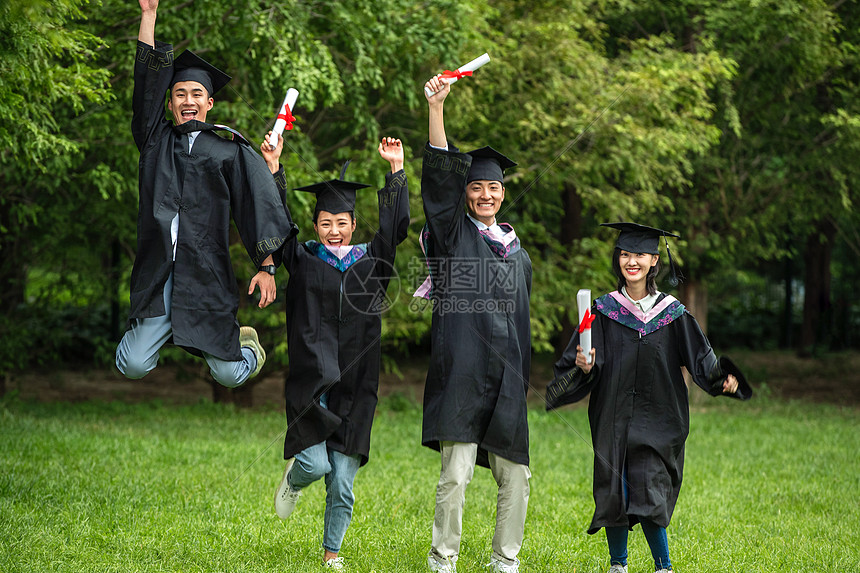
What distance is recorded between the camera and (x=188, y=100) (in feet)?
15.1

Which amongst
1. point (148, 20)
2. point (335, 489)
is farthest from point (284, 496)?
point (148, 20)

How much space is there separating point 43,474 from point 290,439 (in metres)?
2.93

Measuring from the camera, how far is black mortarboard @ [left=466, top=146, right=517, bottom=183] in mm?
4855

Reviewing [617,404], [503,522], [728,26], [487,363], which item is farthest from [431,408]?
[728,26]

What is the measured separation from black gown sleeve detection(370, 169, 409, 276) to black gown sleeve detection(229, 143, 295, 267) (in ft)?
1.60

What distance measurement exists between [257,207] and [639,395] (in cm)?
222

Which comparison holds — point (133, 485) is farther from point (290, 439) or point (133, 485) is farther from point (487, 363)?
point (487, 363)

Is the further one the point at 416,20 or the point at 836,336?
the point at 836,336

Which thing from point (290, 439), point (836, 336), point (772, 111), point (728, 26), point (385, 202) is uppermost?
point (728, 26)

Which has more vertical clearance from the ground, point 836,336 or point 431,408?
point 431,408

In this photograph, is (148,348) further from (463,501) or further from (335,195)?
(463,501)

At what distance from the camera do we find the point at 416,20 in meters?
8.99

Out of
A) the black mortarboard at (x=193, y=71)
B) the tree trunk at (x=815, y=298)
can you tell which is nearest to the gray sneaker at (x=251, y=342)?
the black mortarboard at (x=193, y=71)

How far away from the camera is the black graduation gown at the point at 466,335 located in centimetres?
461
